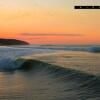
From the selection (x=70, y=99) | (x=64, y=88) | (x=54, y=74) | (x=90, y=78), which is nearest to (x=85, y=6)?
(x=54, y=74)

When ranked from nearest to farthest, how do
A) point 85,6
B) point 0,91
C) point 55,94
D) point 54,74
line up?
point 55,94 < point 0,91 < point 54,74 < point 85,6

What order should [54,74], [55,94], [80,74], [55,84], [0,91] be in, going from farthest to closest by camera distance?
1. [54,74]
2. [80,74]
3. [55,84]
4. [0,91]
5. [55,94]

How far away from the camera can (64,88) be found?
384 inches

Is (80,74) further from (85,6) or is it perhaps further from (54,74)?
(85,6)

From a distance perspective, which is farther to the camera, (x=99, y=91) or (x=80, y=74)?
(x=80, y=74)

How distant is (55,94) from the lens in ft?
29.2

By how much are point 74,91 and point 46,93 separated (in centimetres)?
77

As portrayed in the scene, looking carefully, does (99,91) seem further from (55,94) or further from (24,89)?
(24,89)

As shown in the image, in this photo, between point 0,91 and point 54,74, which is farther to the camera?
point 54,74

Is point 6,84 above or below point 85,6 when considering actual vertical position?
below

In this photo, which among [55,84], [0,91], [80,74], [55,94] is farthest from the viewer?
[80,74]

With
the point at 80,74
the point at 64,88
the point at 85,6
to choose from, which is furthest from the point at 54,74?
the point at 85,6

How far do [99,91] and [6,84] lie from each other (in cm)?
319

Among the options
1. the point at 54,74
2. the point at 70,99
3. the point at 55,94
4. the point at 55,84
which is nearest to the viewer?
the point at 70,99
